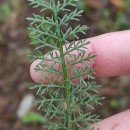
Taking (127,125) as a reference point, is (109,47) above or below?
above

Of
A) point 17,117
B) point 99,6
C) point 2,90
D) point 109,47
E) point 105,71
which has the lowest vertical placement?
point 17,117

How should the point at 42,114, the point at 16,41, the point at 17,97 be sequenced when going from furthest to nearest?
the point at 16,41 → the point at 17,97 → the point at 42,114

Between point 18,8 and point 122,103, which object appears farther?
point 18,8

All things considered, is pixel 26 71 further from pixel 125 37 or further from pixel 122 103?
pixel 125 37

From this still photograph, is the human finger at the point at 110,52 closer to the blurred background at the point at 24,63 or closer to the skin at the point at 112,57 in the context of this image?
the skin at the point at 112,57

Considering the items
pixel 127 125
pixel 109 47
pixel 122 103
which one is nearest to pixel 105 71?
pixel 109 47

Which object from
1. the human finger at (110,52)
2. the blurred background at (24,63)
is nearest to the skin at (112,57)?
the human finger at (110,52)
